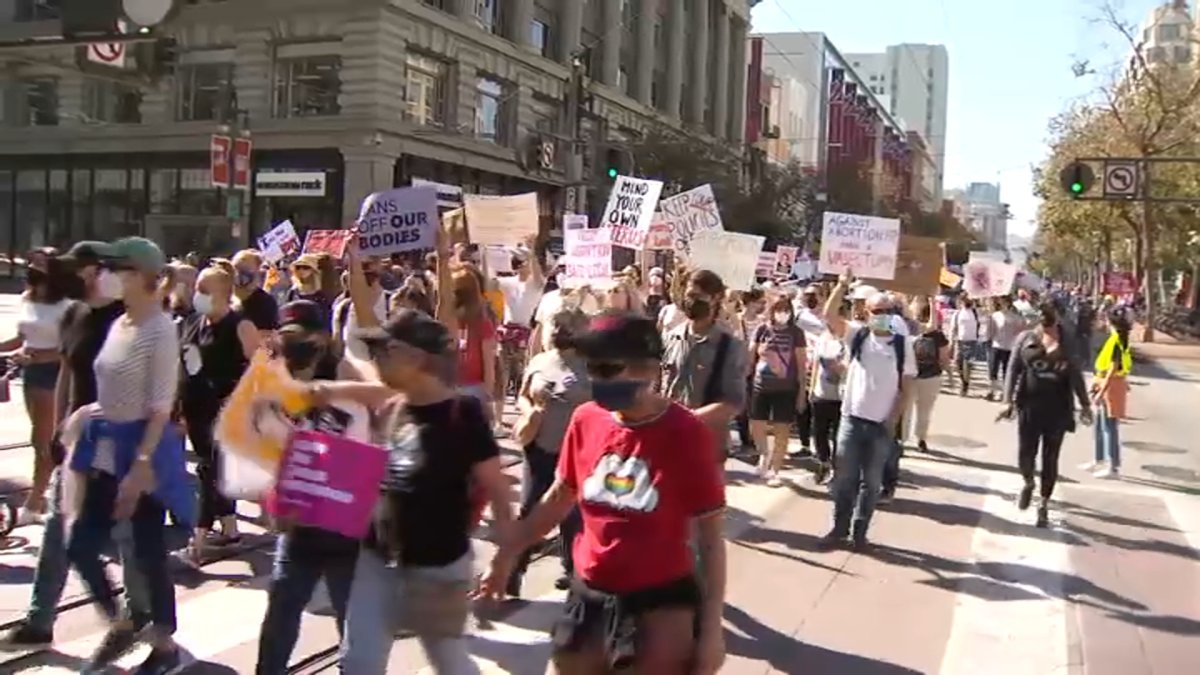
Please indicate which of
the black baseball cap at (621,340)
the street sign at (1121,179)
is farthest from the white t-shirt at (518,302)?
the street sign at (1121,179)

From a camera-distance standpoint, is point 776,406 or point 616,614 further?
point 776,406

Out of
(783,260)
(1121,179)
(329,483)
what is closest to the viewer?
(329,483)

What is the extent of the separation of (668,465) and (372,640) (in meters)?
1.19

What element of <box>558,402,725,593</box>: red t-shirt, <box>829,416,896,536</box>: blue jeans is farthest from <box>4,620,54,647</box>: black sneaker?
<box>829,416,896,536</box>: blue jeans

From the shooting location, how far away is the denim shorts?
787 centimetres

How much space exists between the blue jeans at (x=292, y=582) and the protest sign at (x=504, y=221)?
29.1ft

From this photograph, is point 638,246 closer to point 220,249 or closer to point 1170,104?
point 220,249

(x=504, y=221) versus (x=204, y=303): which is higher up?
(x=504, y=221)

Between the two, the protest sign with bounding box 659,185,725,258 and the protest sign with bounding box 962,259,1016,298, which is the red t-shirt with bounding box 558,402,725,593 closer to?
the protest sign with bounding box 659,185,725,258

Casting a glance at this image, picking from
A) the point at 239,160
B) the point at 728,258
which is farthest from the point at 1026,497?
the point at 239,160

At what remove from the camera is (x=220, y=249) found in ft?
121

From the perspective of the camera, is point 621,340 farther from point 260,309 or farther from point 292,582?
point 260,309

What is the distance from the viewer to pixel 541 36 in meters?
44.5

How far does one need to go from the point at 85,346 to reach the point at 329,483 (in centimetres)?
240
